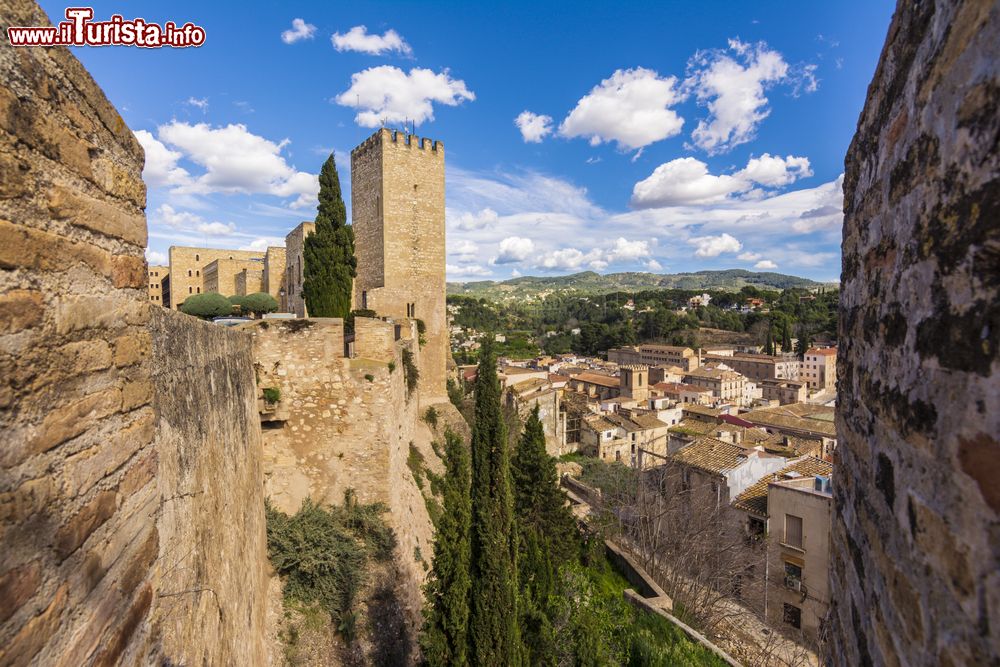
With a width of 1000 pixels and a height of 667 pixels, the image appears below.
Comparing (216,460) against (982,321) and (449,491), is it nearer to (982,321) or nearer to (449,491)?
(449,491)

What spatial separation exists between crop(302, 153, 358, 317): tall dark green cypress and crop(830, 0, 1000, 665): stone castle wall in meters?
15.9

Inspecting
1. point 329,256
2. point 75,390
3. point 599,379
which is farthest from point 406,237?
point 599,379

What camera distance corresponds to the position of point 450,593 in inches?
285

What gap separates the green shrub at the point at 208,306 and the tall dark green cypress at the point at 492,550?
1276 centimetres

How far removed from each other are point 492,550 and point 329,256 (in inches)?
470

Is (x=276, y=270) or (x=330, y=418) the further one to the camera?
(x=276, y=270)

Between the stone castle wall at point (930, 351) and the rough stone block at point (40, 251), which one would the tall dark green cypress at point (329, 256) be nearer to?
the rough stone block at point (40, 251)

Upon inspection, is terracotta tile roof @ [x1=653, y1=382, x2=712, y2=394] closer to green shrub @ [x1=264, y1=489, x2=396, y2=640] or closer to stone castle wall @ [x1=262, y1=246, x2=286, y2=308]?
stone castle wall @ [x1=262, y1=246, x2=286, y2=308]

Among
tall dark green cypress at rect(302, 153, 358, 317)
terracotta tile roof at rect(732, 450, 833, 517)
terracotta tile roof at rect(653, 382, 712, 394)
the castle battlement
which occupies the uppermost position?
the castle battlement

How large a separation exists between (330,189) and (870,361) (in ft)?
57.3

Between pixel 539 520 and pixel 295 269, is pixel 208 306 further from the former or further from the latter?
pixel 539 520

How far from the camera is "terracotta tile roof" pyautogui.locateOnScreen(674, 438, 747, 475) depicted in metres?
18.1

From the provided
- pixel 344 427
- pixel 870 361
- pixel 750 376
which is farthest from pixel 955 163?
pixel 750 376

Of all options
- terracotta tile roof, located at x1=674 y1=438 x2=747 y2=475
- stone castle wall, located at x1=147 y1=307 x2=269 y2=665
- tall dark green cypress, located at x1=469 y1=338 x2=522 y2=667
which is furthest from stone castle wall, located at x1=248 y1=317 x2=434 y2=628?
terracotta tile roof, located at x1=674 y1=438 x2=747 y2=475
